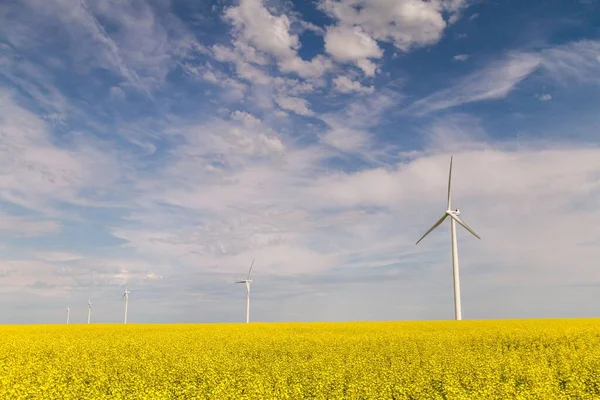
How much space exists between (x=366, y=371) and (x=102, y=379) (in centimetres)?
1011

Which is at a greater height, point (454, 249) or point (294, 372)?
point (454, 249)

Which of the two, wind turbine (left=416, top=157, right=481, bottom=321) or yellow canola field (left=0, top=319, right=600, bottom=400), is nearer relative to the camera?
yellow canola field (left=0, top=319, right=600, bottom=400)

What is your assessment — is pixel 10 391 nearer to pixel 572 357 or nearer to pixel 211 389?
pixel 211 389

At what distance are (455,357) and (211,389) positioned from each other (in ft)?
41.1

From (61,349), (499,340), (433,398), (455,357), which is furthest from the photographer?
(499,340)

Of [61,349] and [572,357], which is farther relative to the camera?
[61,349]

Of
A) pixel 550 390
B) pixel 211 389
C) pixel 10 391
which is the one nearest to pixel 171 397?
pixel 211 389

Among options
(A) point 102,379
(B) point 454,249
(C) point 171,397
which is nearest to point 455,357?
(C) point 171,397

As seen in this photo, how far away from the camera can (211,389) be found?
610 inches

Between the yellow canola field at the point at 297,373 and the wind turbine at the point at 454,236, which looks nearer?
the yellow canola field at the point at 297,373

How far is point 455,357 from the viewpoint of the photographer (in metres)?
22.4

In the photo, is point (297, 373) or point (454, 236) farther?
point (454, 236)

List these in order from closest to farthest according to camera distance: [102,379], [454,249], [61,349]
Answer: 1. [102,379]
2. [61,349]
3. [454,249]

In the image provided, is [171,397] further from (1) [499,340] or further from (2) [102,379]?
(1) [499,340]
